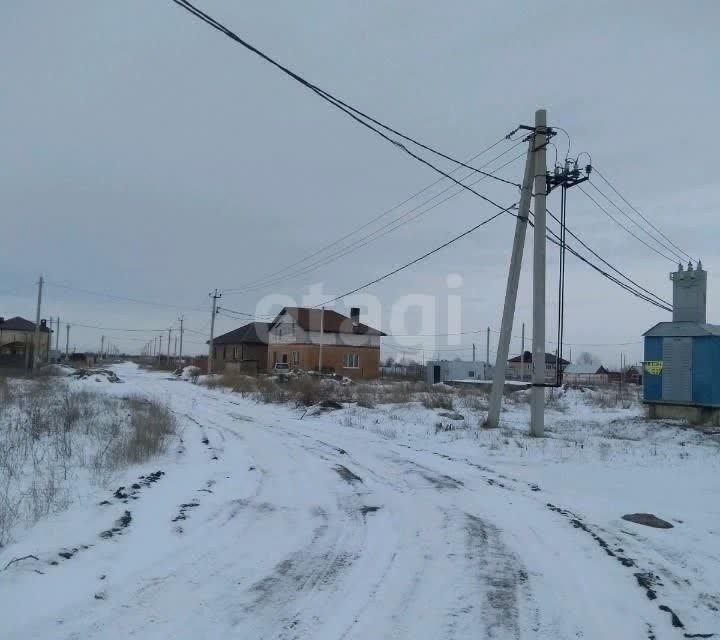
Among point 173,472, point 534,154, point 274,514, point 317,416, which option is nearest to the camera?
point 274,514

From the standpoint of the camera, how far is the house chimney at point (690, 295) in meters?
19.9

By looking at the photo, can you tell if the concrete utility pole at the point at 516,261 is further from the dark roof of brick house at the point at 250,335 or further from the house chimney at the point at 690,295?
the dark roof of brick house at the point at 250,335

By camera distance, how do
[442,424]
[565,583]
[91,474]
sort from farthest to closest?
1. [442,424]
2. [91,474]
3. [565,583]

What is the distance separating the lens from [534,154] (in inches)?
667

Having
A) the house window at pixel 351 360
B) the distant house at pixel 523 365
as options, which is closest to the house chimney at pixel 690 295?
the house window at pixel 351 360

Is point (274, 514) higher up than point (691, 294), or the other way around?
point (691, 294)

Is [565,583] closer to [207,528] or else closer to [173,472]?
[207,528]

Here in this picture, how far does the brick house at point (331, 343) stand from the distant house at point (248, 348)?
1003 cm

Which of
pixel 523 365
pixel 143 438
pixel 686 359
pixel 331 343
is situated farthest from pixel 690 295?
pixel 523 365

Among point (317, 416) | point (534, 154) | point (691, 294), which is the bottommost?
point (317, 416)

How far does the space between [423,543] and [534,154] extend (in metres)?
12.9

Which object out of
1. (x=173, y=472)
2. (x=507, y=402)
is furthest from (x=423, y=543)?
(x=507, y=402)

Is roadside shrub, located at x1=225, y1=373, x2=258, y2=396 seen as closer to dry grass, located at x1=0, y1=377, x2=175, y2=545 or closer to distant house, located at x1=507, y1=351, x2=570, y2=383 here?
dry grass, located at x1=0, y1=377, x2=175, y2=545

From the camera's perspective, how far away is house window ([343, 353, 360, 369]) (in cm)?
6269
